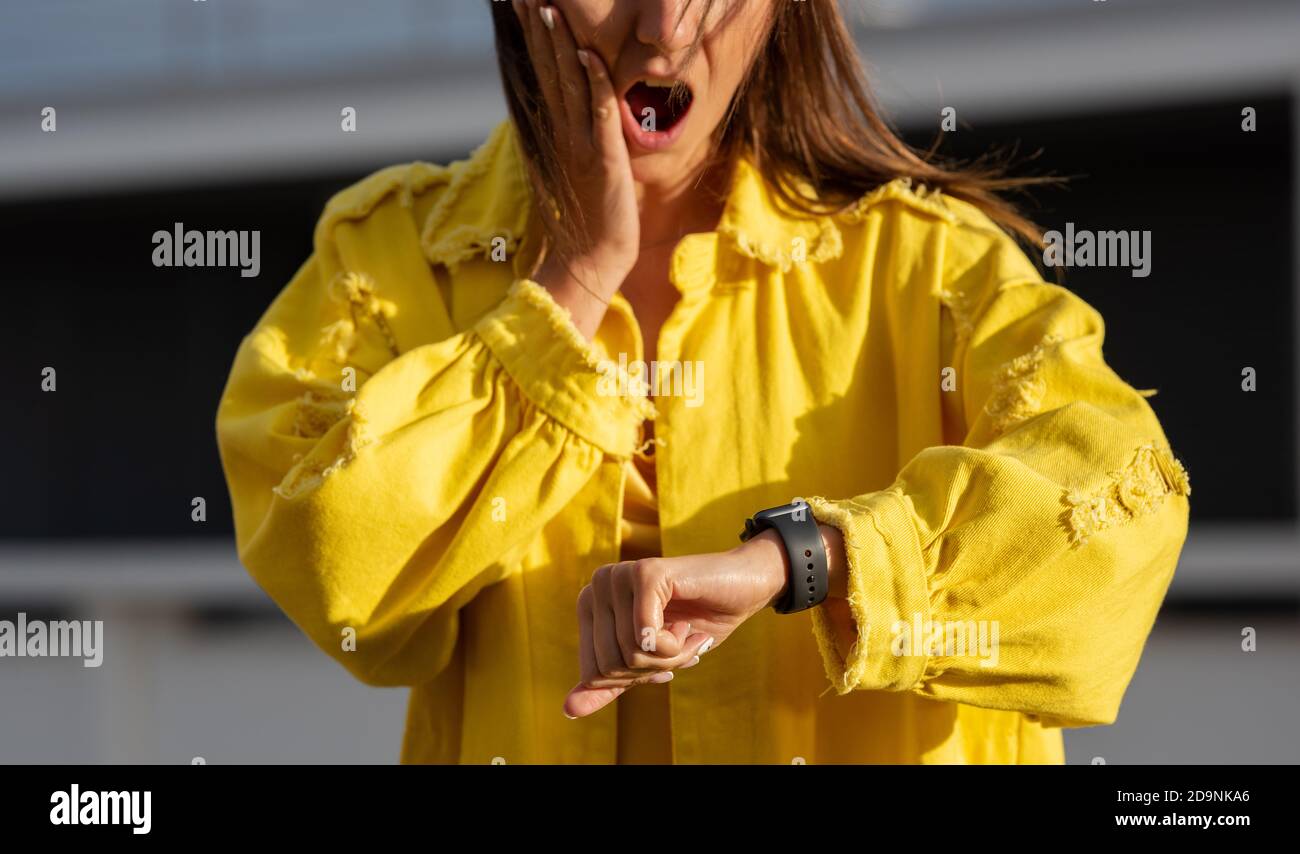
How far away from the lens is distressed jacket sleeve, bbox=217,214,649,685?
976 mm

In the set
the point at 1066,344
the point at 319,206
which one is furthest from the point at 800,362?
the point at 319,206

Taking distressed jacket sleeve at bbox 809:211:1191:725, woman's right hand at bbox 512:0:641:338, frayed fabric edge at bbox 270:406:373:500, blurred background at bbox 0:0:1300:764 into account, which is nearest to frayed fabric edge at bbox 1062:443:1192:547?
distressed jacket sleeve at bbox 809:211:1191:725

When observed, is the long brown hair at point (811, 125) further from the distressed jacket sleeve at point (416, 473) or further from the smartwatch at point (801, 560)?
the smartwatch at point (801, 560)

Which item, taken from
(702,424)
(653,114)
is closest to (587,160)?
(653,114)

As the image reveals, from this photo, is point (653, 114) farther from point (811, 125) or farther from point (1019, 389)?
point (1019, 389)

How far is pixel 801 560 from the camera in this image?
844mm

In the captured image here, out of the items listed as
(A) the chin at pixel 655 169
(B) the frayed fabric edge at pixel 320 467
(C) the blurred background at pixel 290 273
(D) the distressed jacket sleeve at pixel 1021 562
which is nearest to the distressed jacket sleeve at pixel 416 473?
(B) the frayed fabric edge at pixel 320 467

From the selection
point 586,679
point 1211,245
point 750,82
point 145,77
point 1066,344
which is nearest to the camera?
point 586,679

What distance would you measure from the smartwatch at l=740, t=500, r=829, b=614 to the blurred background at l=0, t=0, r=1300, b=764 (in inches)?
97.7

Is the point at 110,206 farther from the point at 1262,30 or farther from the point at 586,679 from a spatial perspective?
the point at 586,679

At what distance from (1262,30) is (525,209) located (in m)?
4.10

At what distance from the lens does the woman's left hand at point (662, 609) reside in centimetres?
80

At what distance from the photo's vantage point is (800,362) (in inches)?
42.6

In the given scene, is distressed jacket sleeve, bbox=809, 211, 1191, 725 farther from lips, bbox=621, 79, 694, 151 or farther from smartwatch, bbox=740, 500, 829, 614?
lips, bbox=621, 79, 694, 151
